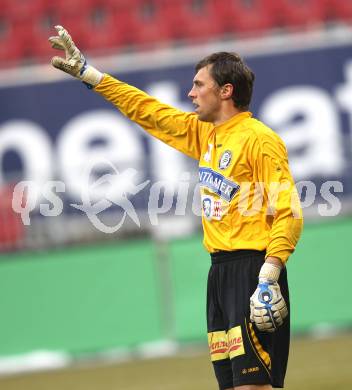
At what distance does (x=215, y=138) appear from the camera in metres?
4.85

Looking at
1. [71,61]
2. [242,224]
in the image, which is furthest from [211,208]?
[71,61]

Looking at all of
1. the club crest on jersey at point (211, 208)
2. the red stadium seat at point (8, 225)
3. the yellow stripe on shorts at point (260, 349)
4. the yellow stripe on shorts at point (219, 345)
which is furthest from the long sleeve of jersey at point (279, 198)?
the red stadium seat at point (8, 225)

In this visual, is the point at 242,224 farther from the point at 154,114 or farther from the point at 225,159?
the point at 154,114

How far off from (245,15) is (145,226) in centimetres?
400

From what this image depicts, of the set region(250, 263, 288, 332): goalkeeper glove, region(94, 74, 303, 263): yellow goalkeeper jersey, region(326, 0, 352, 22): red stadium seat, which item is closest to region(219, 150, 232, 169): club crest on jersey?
region(94, 74, 303, 263): yellow goalkeeper jersey

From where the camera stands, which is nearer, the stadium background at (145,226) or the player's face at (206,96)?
the player's face at (206,96)

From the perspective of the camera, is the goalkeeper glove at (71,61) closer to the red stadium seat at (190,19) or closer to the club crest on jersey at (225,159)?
the club crest on jersey at (225,159)

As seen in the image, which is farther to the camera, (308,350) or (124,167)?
(124,167)

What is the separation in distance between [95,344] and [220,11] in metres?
5.36

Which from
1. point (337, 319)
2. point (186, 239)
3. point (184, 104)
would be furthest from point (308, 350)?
point (184, 104)

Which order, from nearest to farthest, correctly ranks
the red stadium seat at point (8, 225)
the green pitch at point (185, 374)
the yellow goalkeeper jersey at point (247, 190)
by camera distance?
1. the yellow goalkeeper jersey at point (247, 190)
2. the green pitch at point (185, 374)
3. the red stadium seat at point (8, 225)

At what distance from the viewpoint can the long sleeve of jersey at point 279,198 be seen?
4473 mm

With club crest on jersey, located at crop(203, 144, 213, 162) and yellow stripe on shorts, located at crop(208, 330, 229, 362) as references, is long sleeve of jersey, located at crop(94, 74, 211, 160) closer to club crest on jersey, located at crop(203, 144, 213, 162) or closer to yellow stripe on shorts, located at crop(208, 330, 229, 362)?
club crest on jersey, located at crop(203, 144, 213, 162)

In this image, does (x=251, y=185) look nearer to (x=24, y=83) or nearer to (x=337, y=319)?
(x=337, y=319)
